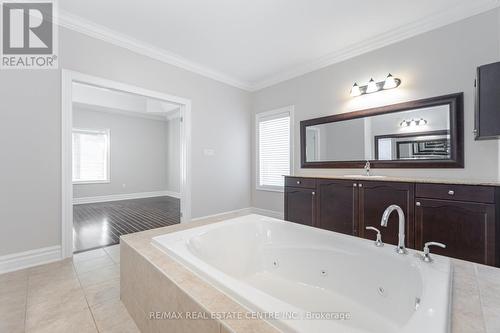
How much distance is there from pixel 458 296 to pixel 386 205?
4.44 feet

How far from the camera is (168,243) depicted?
1.43 meters

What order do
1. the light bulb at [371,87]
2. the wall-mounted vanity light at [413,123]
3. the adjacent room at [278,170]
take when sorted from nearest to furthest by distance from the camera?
the adjacent room at [278,170], the wall-mounted vanity light at [413,123], the light bulb at [371,87]

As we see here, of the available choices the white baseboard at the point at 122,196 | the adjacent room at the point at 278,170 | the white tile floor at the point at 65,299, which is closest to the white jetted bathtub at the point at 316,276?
the adjacent room at the point at 278,170

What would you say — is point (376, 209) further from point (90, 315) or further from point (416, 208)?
point (90, 315)

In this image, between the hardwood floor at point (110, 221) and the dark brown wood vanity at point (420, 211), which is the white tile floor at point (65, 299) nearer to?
the hardwood floor at point (110, 221)

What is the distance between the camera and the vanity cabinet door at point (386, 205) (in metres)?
2.03

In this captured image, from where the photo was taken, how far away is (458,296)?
35.9 inches

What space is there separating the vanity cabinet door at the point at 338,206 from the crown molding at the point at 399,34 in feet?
6.00

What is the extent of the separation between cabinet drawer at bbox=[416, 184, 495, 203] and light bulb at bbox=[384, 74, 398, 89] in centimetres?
130

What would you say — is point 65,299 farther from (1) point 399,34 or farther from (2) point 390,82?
(1) point 399,34

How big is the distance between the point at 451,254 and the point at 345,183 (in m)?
1.06

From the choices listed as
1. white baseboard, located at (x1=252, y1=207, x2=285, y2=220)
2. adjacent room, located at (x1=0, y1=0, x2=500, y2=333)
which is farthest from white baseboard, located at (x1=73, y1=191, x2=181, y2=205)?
white baseboard, located at (x1=252, y1=207, x2=285, y2=220)

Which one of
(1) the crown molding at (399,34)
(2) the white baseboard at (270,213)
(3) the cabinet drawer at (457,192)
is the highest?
(1) the crown molding at (399,34)

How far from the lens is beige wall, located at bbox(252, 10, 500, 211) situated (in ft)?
6.80
